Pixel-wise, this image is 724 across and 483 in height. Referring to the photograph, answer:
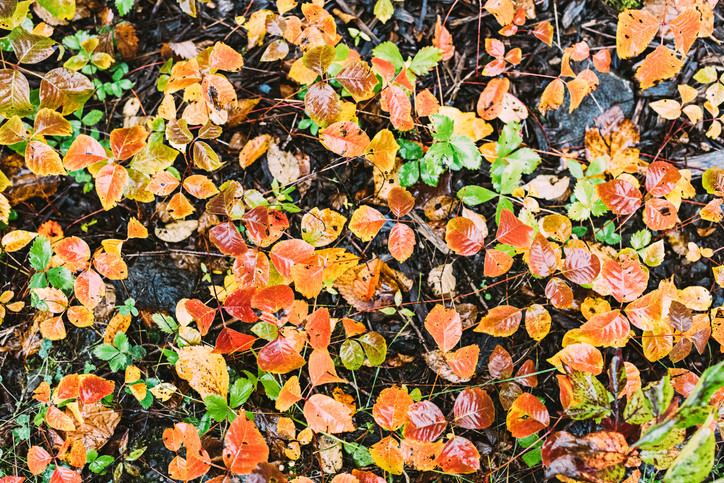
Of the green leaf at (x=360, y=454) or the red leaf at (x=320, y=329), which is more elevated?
the red leaf at (x=320, y=329)

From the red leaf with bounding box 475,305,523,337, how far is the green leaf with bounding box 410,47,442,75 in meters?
1.01

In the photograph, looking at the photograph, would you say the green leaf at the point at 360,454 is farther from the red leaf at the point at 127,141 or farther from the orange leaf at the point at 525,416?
the red leaf at the point at 127,141

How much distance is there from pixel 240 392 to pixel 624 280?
1518mm

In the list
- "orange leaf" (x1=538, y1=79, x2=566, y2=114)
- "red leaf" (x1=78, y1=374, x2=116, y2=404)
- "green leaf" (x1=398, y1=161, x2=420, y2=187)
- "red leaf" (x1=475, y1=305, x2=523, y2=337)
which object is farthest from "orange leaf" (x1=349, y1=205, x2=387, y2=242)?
"red leaf" (x1=78, y1=374, x2=116, y2=404)

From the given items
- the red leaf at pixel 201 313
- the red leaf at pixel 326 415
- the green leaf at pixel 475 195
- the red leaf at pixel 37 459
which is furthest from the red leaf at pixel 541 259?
the red leaf at pixel 37 459

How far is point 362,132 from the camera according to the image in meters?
1.66

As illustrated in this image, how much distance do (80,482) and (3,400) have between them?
48 cm

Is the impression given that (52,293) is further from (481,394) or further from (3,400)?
(481,394)

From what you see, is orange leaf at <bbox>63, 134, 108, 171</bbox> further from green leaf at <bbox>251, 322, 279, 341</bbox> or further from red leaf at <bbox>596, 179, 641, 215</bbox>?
red leaf at <bbox>596, 179, 641, 215</bbox>

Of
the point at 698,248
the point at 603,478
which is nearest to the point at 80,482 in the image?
the point at 603,478

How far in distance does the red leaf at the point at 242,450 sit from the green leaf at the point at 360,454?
1.12ft

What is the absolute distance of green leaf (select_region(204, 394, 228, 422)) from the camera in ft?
5.20

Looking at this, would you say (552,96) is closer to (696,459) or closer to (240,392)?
(696,459)

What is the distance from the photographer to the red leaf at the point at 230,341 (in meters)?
1.60
